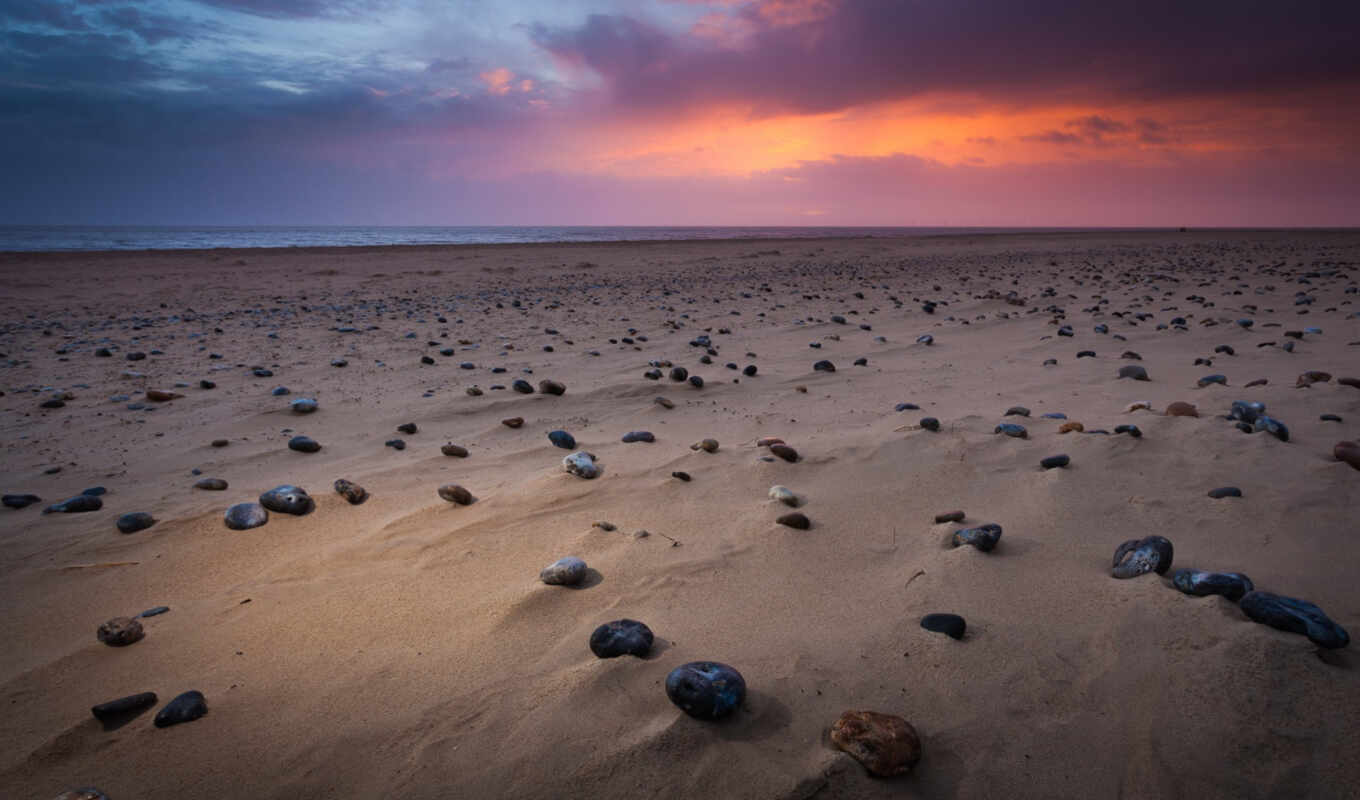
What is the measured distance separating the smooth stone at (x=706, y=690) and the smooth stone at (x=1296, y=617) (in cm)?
132

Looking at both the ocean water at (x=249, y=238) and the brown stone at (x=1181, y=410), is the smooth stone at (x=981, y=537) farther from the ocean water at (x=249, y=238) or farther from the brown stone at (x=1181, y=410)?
the ocean water at (x=249, y=238)

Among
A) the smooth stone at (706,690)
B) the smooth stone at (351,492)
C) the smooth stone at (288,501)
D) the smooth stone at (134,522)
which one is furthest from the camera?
the smooth stone at (351,492)

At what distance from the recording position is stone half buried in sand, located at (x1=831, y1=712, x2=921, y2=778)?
4.03 ft

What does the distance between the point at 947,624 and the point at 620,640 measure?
0.87 meters

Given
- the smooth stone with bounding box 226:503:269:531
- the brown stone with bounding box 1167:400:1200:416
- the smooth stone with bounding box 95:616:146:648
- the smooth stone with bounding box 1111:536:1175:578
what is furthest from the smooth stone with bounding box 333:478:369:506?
the brown stone with bounding box 1167:400:1200:416

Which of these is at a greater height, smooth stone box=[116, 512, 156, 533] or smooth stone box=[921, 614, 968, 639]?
smooth stone box=[921, 614, 968, 639]

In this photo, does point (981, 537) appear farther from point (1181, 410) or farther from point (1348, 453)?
point (1181, 410)

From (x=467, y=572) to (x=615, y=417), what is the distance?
6.71 feet

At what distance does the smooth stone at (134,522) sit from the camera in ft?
8.04

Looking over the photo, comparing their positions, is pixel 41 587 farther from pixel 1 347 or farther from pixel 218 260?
pixel 218 260

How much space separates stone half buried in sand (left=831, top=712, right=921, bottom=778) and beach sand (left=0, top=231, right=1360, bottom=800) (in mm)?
35

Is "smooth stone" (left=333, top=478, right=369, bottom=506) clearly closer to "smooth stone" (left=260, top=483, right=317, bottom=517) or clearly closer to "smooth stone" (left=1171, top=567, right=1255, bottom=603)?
"smooth stone" (left=260, top=483, right=317, bottom=517)

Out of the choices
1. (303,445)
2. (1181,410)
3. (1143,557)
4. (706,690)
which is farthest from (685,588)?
(1181,410)

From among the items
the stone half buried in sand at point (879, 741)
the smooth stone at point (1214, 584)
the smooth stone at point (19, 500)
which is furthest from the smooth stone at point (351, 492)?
the smooth stone at point (1214, 584)
